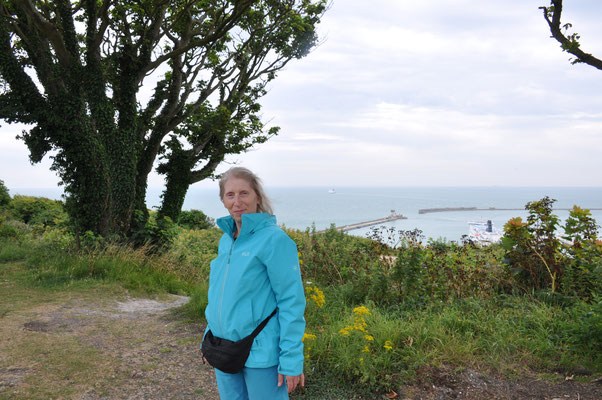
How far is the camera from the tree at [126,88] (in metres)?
9.05

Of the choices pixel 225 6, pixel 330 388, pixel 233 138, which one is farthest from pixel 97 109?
pixel 330 388

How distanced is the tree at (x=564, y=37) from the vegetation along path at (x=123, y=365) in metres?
3.20

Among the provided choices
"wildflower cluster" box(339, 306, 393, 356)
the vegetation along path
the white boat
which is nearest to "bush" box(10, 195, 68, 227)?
the vegetation along path

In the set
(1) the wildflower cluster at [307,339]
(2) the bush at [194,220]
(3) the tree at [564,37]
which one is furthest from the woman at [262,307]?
(2) the bush at [194,220]

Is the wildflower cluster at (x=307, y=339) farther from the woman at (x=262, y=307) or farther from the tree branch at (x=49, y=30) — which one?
the tree branch at (x=49, y=30)

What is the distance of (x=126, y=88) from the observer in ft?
34.9

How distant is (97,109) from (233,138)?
5.22 meters

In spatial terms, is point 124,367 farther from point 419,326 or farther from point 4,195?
point 4,195

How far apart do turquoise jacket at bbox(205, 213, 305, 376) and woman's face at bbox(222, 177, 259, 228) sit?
0.13 meters

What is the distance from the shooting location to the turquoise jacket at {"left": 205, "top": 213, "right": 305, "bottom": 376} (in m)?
1.88

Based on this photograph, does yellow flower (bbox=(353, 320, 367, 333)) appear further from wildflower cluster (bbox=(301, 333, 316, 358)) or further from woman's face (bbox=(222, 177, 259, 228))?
woman's face (bbox=(222, 177, 259, 228))

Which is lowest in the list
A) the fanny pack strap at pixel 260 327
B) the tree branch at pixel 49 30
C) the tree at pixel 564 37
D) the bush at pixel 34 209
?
the fanny pack strap at pixel 260 327

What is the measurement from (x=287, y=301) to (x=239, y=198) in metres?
0.63

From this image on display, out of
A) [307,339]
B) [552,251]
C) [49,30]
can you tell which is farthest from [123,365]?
[49,30]
